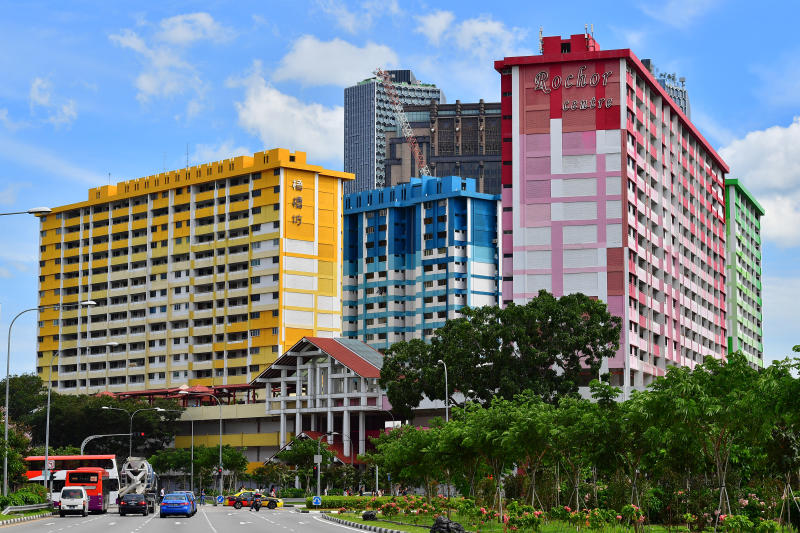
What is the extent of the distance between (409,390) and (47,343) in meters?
98.6

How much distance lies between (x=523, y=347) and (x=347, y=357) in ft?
129

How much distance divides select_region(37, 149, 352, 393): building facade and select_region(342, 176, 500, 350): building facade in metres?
→ 22.5

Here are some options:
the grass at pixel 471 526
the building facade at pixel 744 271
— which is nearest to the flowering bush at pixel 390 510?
the grass at pixel 471 526

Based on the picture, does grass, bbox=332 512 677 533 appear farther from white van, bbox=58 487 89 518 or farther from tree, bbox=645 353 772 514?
white van, bbox=58 487 89 518

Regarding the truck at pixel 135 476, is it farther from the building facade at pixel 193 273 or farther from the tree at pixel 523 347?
the building facade at pixel 193 273

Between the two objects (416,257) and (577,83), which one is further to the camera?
(416,257)

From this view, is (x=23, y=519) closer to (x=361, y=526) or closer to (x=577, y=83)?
(x=361, y=526)

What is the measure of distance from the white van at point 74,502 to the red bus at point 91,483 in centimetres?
401

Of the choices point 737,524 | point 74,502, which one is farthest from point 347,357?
point 737,524

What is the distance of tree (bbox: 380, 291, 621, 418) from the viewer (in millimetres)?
80125

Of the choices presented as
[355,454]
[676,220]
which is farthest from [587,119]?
[355,454]

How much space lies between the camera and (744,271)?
6619 inches

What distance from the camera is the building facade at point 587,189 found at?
106 metres

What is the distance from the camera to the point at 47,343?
167m
